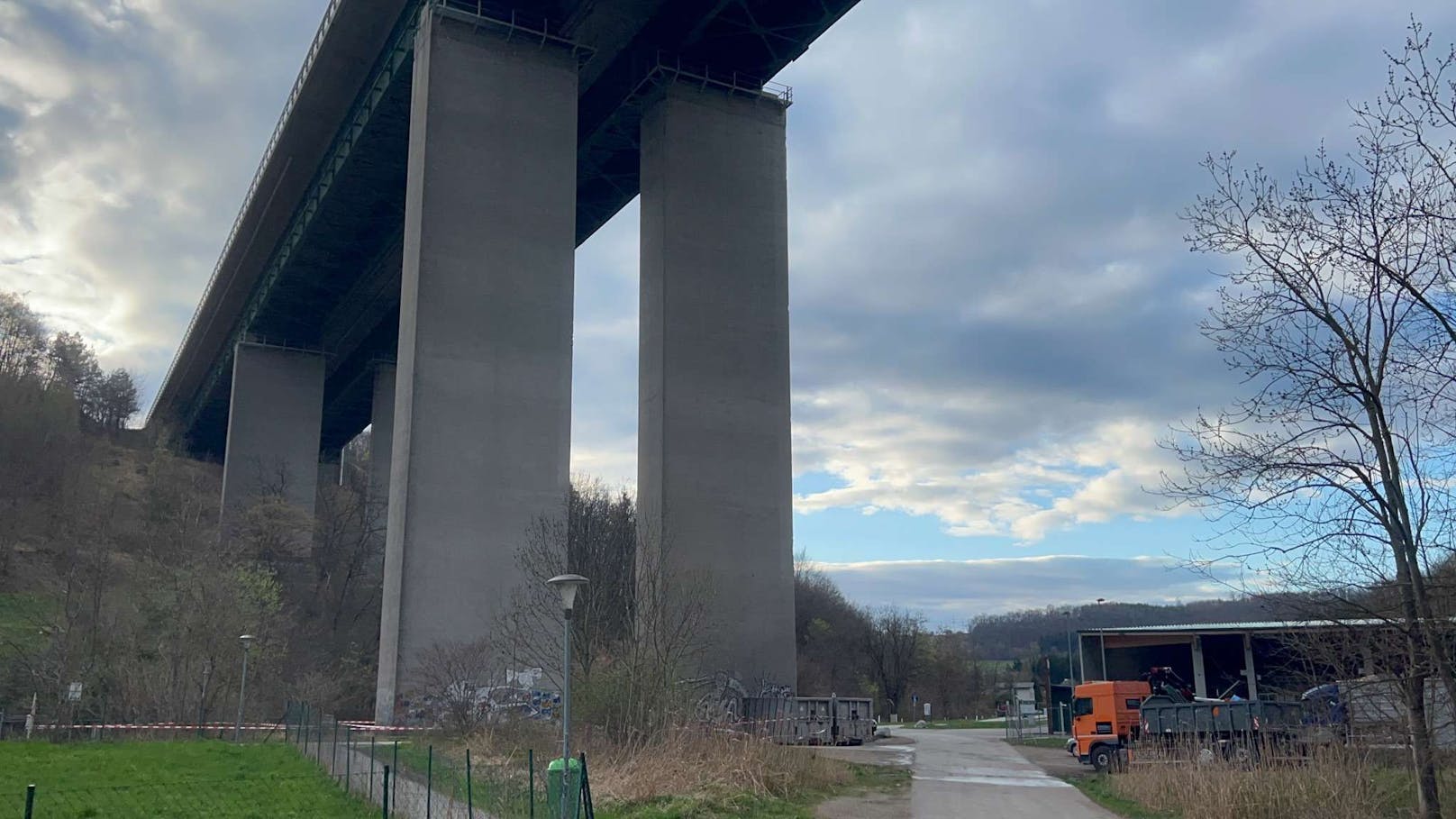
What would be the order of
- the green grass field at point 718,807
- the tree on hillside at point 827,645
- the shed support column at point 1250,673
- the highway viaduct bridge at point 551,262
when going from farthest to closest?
the tree on hillside at point 827,645
the shed support column at point 1250,673
the highway viaduct bridge at point 551,262
the green grass field at point 718,807

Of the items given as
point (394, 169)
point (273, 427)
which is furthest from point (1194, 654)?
point (273, 427)

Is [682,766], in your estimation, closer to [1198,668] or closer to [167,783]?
[167,783]

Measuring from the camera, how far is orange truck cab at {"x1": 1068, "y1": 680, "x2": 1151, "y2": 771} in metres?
29.3

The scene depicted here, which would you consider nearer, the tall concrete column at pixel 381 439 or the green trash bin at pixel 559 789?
the green trash bin at pixel 559 789

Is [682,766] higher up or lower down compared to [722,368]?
lower down

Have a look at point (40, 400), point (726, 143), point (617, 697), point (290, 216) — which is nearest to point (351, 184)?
point (290, 216)

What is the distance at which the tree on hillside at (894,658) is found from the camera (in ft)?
289

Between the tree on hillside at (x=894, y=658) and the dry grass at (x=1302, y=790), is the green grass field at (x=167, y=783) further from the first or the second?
the tree on hillside at (x=894, y=658)

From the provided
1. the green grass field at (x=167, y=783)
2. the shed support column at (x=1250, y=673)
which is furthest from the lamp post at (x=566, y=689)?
the shed support column at (x=1250, y=673)

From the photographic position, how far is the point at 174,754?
80.1 ft

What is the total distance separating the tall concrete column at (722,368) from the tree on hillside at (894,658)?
53306 mm

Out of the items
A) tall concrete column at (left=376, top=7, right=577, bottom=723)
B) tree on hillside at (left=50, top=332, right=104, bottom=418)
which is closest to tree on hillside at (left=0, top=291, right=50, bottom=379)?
tree on hillside at (left=50, top=332, right=104, bottom=418)

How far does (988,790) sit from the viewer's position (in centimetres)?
2306

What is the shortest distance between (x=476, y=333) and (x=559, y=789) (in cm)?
2258
